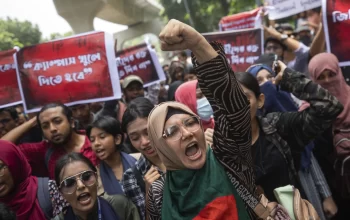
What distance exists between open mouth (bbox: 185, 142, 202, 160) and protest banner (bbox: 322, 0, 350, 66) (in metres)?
2.00

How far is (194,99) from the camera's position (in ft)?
9.39

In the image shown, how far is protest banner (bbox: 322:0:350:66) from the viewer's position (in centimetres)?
305

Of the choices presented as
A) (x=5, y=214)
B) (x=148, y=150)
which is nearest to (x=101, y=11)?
(x=148, y=150)

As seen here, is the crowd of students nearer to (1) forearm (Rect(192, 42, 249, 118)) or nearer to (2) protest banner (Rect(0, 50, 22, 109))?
(1) forearm (Rect(192, 42, 249, 118))

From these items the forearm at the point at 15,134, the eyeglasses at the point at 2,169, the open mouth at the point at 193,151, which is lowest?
the eyeglasses at the point at 2,169

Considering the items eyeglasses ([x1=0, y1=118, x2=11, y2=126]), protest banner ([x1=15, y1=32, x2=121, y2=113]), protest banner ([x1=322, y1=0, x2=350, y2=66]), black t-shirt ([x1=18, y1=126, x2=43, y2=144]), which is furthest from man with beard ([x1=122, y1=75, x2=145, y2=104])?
protest banner ([x1=322, y1=0, x2=350, y2=66])

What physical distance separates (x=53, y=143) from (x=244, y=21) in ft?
12.3

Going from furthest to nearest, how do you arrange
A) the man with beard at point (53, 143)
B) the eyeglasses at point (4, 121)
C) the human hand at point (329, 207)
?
1. the eyeglasses at point (4, 121)
2. the man with beard at point (53, 143)
3. the human hand at point (329, 207)

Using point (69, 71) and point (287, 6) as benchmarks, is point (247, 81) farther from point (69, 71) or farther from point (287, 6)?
point (287, 6)

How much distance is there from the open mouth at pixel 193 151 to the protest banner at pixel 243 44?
319cm

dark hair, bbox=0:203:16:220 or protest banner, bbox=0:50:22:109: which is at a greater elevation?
protest banner, bbox=0:50:22:109

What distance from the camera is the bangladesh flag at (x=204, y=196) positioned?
143 cm

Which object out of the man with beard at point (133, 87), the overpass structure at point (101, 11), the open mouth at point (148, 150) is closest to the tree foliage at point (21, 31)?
the overpass structure at point (101, 11)

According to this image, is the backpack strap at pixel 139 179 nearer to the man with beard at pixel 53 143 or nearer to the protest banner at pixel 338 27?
the man with beard at pixel 53 143
